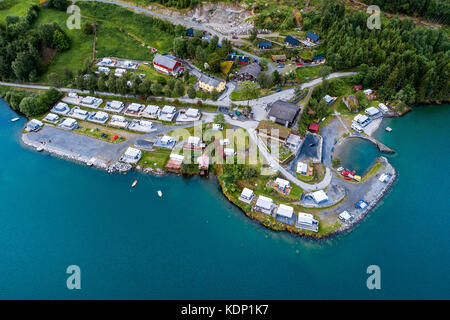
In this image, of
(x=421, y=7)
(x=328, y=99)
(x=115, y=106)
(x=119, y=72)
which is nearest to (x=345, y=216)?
(x=328, y=99)

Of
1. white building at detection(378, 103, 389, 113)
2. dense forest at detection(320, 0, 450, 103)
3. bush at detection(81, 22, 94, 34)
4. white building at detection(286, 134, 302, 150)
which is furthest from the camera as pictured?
bush at detection(81, 22, 94, 34)

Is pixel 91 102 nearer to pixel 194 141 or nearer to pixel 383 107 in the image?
pixel 194 141

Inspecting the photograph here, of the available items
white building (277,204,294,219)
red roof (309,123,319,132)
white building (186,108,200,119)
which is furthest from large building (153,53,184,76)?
white building (277,204,294,219)

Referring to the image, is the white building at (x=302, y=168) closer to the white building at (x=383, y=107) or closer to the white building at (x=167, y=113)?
the white building at (x=383, y=107)

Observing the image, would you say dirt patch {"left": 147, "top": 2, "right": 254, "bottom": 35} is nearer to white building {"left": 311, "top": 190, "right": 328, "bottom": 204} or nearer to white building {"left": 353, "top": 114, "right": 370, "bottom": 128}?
white building {"left": 353, "top": 114, "right": 370, "bottom": 128}

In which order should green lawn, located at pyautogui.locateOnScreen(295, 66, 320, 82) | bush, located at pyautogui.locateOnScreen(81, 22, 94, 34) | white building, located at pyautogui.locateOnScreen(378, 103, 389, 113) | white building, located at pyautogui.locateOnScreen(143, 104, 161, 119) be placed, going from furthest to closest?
bush, located at pyautogui.locateOnScreen(81, 22, 94, 34)
green lawn, located at pyautogui.locateOnScreen(295, 66, 320, 82)
white building, located at pyautogui.locateOnScreen(378, 103, 389, 113)
white building, located at pyautogui.locateOnScreen(143, 104, 161, 119)

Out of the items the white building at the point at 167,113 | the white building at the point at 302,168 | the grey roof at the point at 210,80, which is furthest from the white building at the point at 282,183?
the grey roof at the point at 210,80

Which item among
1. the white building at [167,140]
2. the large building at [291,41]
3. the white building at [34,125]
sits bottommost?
the white building at [34,125]
